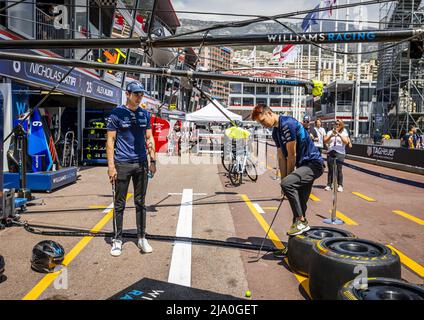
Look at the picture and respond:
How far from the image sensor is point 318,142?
43.9ft

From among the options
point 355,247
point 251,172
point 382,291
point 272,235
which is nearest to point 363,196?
point 251,172

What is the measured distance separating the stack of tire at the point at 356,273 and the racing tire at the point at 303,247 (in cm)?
10

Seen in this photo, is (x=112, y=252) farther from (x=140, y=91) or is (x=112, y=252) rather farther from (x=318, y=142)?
(x=318, y=142)

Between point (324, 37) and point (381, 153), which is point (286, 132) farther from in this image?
point (381, 153)

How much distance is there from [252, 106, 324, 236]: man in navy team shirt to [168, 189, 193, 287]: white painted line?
1419 millimetres

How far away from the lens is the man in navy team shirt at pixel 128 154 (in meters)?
5.20

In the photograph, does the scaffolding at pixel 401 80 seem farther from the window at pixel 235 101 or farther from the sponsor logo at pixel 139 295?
the window at pixel 235 101

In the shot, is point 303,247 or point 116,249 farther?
point 116,249

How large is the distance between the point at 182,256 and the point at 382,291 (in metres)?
2.84

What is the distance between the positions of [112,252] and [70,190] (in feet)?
21.3

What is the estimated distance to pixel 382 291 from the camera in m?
2.91

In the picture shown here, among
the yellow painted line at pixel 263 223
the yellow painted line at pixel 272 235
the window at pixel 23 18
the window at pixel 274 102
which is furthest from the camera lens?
the window at pixel 274 102

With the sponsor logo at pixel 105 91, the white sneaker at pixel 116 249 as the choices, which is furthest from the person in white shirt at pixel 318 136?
the sponsor logo at pixel 105 91
